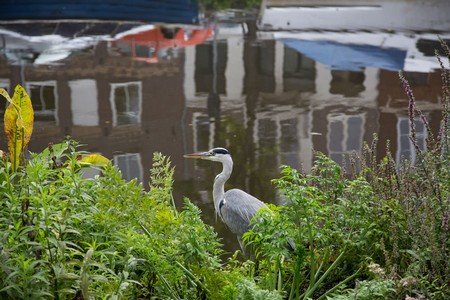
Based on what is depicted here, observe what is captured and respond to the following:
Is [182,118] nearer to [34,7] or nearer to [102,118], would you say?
[102,118]

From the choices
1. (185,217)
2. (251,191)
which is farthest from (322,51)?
(185,217)

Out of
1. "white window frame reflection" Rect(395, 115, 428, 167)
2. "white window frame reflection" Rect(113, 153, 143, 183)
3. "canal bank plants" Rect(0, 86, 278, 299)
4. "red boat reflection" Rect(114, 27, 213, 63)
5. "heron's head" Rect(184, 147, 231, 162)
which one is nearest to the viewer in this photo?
"canal bank plants" Rect(0, 86, 278, 299)

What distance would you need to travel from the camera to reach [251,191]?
7.86m

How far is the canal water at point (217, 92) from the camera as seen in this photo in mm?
9133

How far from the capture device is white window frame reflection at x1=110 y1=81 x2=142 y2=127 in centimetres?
1035

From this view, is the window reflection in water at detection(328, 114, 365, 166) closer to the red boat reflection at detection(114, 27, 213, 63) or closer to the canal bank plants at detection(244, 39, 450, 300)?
the canal bank plants at detection(244, 39, 450, 300)

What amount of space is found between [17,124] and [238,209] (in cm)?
171

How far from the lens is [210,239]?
4578 millimetres

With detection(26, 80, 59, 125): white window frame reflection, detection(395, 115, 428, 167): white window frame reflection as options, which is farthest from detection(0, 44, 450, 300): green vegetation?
detection(26, 80, 59, 125): white window frame reflection

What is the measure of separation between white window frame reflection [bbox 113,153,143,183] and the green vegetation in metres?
3.22

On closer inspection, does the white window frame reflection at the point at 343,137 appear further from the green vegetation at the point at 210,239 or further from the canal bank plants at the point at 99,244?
the canal bank plants at the point at 99,244

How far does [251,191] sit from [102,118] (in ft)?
11.0

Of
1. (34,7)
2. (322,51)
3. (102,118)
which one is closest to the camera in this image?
(102,118)

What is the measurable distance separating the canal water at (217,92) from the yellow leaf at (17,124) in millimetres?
1964
